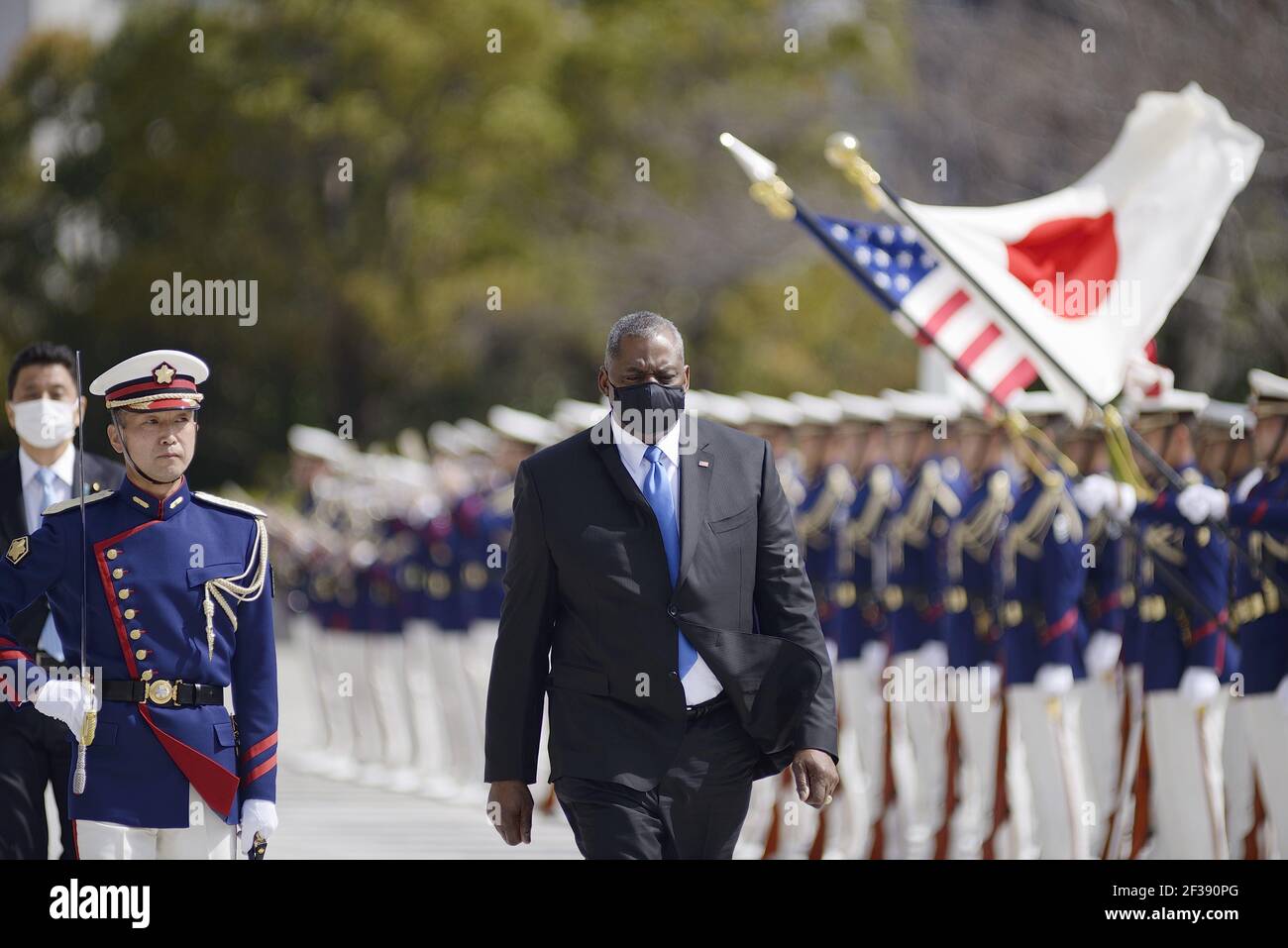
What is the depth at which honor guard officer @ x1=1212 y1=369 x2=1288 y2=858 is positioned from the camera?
8.43 meters

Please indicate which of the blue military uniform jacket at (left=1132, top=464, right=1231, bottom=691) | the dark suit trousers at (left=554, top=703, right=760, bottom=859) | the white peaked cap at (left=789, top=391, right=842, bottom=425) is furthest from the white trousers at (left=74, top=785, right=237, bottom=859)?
the white peaked cap at (left=789, top=391, right=842, bottom=425)

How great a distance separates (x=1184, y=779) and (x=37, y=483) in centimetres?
437

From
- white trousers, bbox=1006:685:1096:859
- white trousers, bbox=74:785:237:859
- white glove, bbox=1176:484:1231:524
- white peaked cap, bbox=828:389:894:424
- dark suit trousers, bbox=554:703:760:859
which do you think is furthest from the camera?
white peaked cap, bbox=828:389:894:424

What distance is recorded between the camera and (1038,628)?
984cm

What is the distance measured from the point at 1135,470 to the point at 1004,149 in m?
10.9

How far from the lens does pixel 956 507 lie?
34.9 ft

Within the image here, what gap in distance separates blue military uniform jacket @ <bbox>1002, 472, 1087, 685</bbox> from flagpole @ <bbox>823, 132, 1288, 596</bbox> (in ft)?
2.52

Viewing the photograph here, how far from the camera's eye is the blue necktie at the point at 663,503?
5516 millimetres

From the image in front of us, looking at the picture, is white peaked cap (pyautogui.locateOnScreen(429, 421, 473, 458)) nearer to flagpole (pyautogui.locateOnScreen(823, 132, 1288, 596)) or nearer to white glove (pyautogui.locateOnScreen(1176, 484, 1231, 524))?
flagpole (pyautogui.locateOnScreen(823, 132, 1288, 596))

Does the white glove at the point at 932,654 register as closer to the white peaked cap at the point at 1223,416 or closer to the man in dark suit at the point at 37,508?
the white peaked cap at the point at 1223,416

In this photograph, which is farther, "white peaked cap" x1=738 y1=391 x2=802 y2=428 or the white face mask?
"white peaked cap" x1=738 y1=391 x2=802 y2=428

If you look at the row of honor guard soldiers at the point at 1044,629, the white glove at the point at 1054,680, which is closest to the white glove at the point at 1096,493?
the row of honor guard soldiers at the point at 1044,629

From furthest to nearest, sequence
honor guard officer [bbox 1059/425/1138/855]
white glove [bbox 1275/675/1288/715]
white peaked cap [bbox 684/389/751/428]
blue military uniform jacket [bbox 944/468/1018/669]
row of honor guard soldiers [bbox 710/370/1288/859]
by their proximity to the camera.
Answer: white peaked cap [bbox 684/389/751/428]
blue military uniform jacket [bbox 944/468/1018/669]
honor guard officer [bbox 1059/425/1138/855]
row of honor guard soldiers [bbox 710/370/1288/859]
white glove [bbox 1275/675/1288/715]
